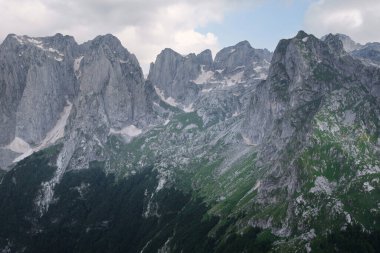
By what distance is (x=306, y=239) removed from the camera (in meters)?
181

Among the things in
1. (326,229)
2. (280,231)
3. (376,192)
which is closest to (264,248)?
(280,231)

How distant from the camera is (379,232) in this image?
17938 cm

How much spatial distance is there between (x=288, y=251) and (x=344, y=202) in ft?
118

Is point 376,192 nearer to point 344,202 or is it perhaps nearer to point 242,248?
point 344,202

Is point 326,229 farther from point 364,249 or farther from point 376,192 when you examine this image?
point 376,192

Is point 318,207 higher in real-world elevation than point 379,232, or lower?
higher

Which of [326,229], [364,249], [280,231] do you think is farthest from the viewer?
[280,231]

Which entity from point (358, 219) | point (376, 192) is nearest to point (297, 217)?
point (358, 219)

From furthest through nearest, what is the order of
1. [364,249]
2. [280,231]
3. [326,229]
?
[280,231] → [326,229] → [364,249]

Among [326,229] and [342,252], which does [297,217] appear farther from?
[342,252]

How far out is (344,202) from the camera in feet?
634

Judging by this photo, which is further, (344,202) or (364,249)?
(344,202)

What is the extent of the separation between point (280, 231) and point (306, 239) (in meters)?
17.1

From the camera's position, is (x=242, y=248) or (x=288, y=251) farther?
(x=242, y=248)
